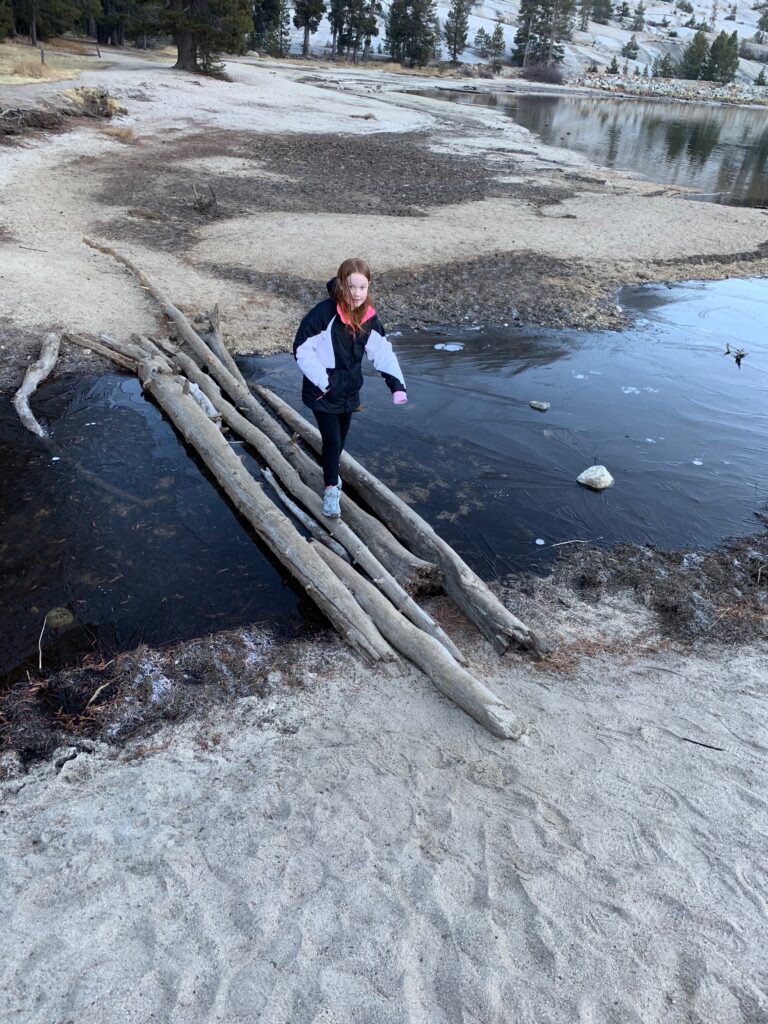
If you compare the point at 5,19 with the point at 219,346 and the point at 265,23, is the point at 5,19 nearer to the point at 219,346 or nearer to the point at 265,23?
the point at 265,23

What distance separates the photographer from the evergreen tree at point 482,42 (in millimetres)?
95812

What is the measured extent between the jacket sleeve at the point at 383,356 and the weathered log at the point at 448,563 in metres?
1.38

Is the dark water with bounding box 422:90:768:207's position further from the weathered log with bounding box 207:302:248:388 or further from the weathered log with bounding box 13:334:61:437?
the weathered log with bounding box 13:334:61:437

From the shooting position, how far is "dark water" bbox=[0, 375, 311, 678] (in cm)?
564

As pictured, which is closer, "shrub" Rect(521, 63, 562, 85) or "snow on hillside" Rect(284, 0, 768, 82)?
"shrub" Rect(521, 63, 562, 85)

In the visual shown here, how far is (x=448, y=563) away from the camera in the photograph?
6105 millimetres

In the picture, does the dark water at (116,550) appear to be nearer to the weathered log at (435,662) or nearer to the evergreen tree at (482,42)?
the weathered log at (435,662)

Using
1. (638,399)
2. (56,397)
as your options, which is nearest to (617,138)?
(638,399)

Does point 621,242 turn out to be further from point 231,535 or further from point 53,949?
point 53,949

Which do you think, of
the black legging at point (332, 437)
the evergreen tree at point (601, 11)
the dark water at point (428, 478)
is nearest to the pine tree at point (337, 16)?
the dark water at point (428, 478)

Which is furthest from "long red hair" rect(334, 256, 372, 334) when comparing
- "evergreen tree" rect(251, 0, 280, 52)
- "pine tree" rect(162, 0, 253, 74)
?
"evergreen tree" rect(251, 0, 280, 52)

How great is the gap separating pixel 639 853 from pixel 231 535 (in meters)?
4.76

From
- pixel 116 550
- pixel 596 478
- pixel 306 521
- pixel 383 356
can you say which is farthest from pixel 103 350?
pixel 596 478

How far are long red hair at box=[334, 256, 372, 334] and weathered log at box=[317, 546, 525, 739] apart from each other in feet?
7.15
